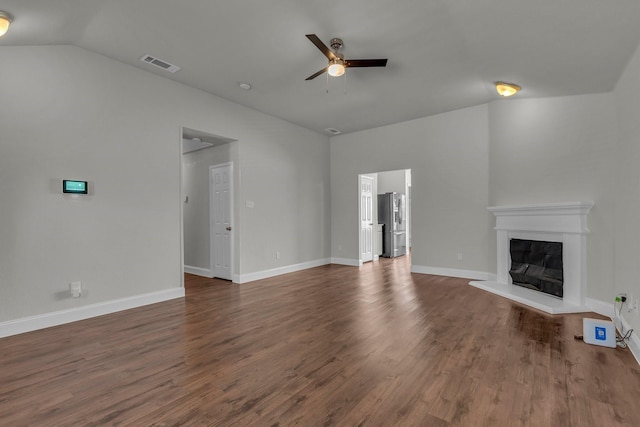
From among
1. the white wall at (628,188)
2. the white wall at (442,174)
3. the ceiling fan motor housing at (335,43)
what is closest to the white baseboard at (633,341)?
the white wall at (628,188)

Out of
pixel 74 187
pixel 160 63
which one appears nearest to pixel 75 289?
pixel 74 187

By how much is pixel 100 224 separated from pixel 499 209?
5.62 meters

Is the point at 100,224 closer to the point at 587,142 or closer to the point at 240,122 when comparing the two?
the point at 240,122

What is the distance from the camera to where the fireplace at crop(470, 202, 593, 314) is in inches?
151

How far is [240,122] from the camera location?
546 cm

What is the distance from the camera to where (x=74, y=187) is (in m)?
3.53

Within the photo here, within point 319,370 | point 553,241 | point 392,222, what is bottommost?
point 319,370

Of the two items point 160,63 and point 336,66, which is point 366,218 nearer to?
point 336,66

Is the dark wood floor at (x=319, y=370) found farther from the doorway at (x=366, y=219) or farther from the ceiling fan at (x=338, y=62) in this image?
the doorway at (x=366, y=219)

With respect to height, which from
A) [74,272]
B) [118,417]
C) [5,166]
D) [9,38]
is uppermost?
[9,38]

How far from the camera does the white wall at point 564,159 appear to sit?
3758 millimetres

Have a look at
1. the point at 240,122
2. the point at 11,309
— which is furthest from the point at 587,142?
the point at 11,309

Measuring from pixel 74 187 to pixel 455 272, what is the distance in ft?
19.6

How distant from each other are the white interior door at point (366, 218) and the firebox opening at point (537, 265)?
3239 mm
